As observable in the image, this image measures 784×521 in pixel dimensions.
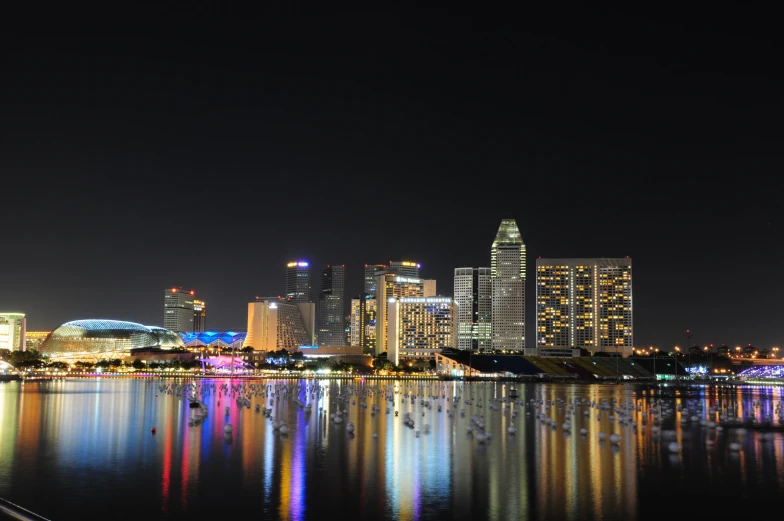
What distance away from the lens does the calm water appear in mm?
28844

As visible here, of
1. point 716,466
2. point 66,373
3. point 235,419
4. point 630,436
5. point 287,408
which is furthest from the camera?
point 66,373

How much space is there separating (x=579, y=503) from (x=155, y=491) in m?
18.0

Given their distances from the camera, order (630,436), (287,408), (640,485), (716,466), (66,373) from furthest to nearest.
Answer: (66,373), (287,408), (630,436), (716,466), (640,485)

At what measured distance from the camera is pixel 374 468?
37406 mm

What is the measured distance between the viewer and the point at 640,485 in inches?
1353

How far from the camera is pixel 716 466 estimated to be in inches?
1596

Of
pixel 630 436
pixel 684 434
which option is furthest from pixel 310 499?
pixel 684 434

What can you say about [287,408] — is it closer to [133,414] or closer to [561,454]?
[133,414]

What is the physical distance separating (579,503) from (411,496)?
274 inches

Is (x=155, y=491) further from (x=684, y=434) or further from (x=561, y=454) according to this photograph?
(x=684, y=434)

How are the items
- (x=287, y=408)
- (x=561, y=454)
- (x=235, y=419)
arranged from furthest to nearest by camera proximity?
(x=287, y=408) < (x=235, y=419) < (x=561, y=454)

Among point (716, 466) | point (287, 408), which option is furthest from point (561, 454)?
point (287, 408)

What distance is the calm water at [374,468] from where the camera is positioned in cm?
2884

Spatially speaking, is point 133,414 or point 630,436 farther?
point 133,414
